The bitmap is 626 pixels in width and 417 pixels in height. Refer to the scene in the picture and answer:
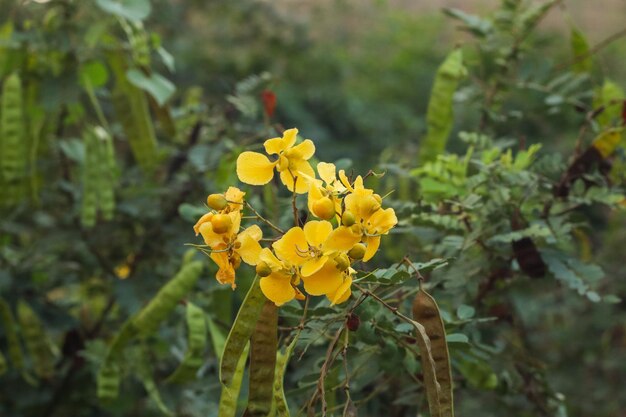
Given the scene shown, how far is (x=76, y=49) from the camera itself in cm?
230

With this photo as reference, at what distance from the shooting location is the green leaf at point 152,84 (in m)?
2.17

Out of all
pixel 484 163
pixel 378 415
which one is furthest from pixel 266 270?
pixel 378 415

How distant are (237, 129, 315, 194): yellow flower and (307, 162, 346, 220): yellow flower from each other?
4 centimetres

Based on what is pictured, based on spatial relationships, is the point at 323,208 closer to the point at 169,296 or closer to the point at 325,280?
the point at 325,280

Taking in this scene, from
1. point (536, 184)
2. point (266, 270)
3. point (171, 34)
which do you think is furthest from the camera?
point (171, 34)

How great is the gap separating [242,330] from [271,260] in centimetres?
14

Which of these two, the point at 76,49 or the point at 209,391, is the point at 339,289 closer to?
the point at 209,391

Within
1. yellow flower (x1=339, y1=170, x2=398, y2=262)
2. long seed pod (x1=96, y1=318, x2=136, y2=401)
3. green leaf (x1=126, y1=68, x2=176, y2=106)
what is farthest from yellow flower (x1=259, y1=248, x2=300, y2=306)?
green leaf (x1=126, y1=68, x2=176, y2=106)

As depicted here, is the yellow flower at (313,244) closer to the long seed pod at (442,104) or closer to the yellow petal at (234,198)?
the yellow petal at (234,198)

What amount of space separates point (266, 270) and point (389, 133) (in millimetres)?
3169

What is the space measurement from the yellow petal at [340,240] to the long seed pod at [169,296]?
0.65m

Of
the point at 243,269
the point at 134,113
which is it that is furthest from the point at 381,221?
the point at 134,113

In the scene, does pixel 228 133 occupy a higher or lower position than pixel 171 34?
higher

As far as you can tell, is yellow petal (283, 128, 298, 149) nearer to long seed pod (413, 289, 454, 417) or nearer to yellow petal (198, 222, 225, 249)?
yellow petal (198, 222, 225, 249)
